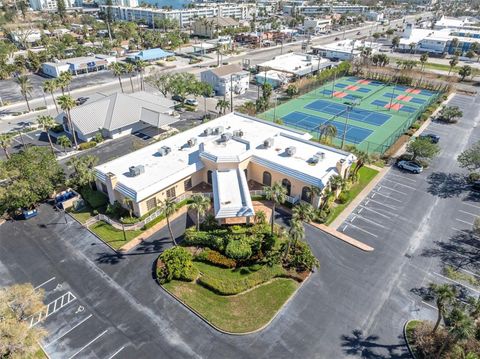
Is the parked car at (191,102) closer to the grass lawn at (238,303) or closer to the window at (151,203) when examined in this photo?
the window at (151,203)

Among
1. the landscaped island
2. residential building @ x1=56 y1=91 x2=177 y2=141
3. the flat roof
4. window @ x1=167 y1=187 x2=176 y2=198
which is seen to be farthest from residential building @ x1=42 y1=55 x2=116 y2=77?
the landscaped island

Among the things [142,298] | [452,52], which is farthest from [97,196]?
[452,52]

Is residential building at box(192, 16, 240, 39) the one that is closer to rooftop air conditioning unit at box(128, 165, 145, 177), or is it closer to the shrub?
rooftop air conditioning unit at box(128, 165, 145, 177)

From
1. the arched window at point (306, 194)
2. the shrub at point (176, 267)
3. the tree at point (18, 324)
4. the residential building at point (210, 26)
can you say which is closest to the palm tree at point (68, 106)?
the shrub at point (176, 267)

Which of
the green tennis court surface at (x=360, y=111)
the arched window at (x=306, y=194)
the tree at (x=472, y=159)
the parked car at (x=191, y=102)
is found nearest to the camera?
A: the arched window at (x=306, y=194)

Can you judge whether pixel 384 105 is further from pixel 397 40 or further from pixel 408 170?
pixel 397 40

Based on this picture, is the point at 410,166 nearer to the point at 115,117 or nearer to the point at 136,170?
the point at 136,170

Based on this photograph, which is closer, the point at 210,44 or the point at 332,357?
the point at 332,357
